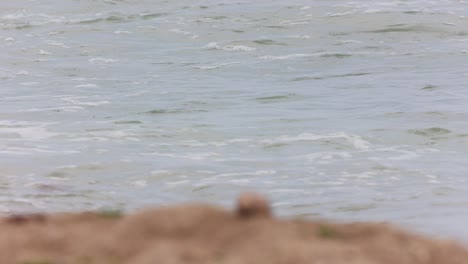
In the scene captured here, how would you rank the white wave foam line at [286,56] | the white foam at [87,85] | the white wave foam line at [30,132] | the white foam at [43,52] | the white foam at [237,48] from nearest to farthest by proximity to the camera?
the white wave foam line at [30,132] < the white foam at [87,85] < the white wave foam line at [286,56] < the white foam at [43,52] < the white foam at [237,48]

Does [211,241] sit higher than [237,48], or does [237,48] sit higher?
[211,241]

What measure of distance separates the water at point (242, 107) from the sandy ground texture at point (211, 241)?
386cm

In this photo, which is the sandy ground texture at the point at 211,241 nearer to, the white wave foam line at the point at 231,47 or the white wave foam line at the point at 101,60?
the white wave foam line at the point at 101,60

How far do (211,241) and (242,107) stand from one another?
1356cm

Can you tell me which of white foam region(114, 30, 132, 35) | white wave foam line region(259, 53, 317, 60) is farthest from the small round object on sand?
white foam region(114, 30, 132, 35)

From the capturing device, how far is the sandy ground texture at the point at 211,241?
5.48 meters

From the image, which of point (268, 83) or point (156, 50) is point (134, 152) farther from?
point (156, 50)

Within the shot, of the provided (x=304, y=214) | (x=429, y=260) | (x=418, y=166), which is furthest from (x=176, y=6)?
(x=429, y=260)

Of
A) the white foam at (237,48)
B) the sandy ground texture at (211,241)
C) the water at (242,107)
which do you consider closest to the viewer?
the sandy ground texture at (211,241)

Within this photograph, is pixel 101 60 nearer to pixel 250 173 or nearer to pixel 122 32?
pixel 122 32

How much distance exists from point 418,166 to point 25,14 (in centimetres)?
2269

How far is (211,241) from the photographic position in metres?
5.80

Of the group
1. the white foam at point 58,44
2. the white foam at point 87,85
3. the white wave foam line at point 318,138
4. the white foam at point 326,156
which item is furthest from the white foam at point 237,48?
the white foam at point 326,156

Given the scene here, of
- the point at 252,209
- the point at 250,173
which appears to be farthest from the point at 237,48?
the point at 252,209
